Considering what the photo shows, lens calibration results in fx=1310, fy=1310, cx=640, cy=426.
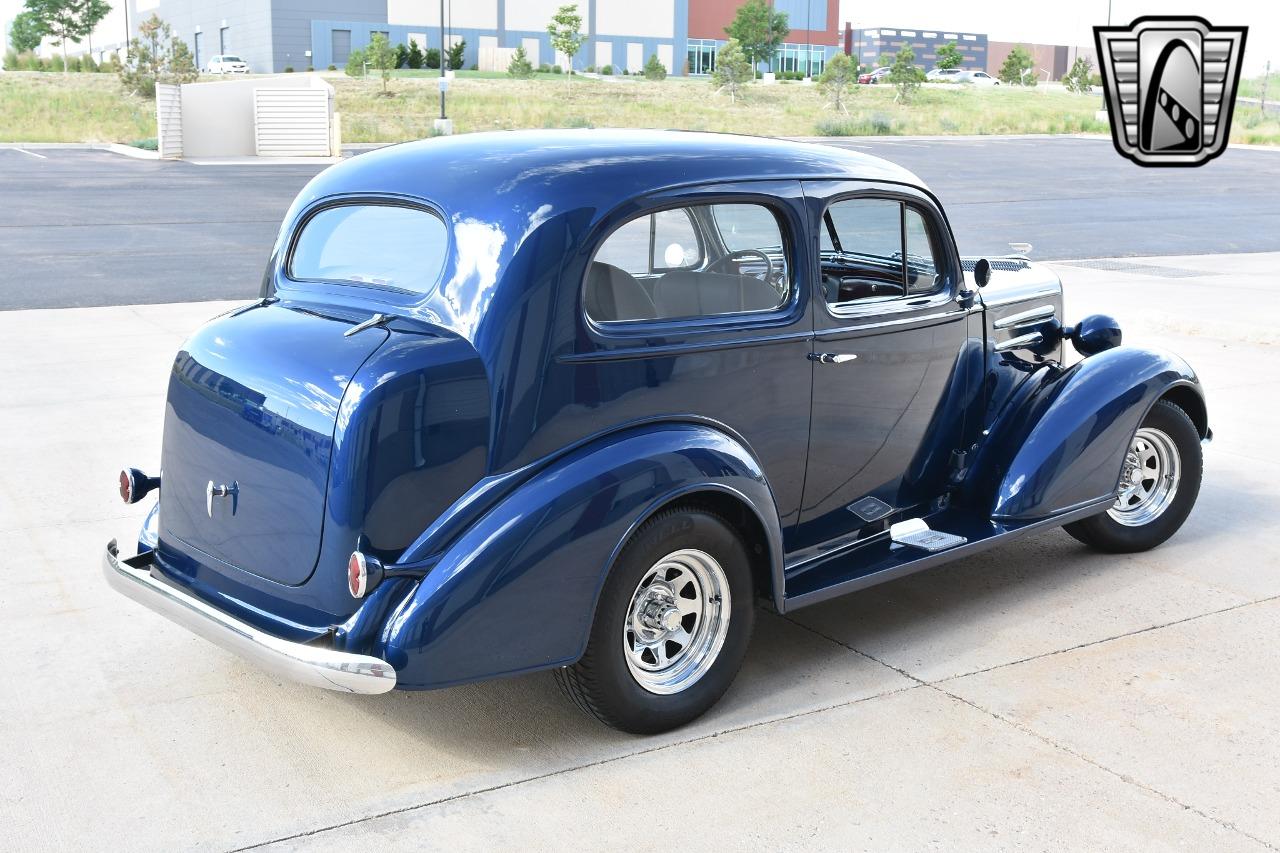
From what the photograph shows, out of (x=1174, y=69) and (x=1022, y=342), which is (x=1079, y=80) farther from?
(x=1022, y=342)

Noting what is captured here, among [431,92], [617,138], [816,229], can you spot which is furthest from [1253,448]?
[431,92]

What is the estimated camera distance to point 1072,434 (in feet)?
16.6

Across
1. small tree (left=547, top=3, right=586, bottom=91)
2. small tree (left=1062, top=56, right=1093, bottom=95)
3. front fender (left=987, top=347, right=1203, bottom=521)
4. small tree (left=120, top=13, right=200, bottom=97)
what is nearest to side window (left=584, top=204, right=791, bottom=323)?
front fender (left=987, top=347, right=1203, bottom=521)

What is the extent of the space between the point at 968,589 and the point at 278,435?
287 centimetres

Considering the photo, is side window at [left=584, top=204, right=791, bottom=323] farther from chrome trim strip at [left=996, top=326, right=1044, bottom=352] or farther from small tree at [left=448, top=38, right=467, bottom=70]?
small tree at [left=448, top=38, right=467, bottom=70]

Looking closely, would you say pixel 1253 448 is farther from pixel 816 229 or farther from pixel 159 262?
pixel 159 262

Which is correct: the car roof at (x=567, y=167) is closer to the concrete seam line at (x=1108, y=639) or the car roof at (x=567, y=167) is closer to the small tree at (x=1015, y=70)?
the concrete seam line at (x=1108, y=639)

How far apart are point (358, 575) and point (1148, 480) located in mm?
3697

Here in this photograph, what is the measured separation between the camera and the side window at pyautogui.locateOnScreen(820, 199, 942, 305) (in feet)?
15.2

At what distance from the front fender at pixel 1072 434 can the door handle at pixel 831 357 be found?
3.17 feet

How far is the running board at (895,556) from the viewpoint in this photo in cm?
431

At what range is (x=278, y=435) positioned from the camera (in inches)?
144

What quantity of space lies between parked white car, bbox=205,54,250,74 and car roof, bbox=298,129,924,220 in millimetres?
74703

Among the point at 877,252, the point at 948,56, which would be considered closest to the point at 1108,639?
the point at 877,252
